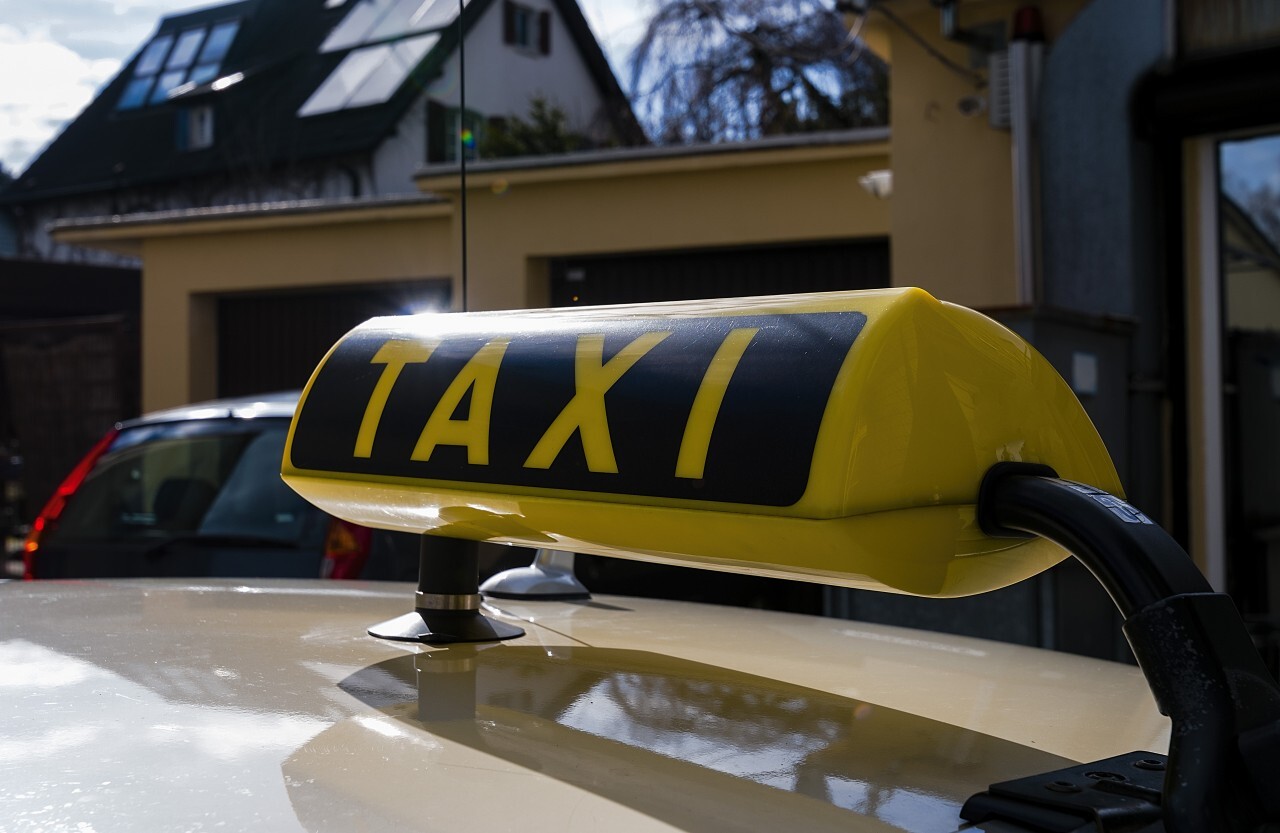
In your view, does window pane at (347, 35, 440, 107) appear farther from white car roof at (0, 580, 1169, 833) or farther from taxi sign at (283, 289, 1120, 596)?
taxi sign at (283, 289, 1120, 596)

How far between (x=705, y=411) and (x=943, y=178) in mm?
5902

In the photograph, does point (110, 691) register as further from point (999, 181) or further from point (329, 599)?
point (999, 181)

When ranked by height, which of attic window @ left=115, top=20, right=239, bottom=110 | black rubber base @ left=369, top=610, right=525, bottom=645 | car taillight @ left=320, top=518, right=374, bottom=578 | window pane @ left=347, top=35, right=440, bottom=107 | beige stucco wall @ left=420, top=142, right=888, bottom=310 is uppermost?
attic window @ left=115, top=20, right=239, bottom=110

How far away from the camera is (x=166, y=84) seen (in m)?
22.6

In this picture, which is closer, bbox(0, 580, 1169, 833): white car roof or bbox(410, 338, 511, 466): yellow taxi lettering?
bbox(0, 580, 1169, 833): white car roof

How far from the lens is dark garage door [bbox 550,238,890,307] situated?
8.52m

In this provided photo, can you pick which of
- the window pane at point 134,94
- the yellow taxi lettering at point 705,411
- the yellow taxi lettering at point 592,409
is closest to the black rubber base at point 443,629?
the yellow taxi lettering at point 592,409

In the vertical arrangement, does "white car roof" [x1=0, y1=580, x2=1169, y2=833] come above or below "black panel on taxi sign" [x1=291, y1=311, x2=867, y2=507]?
below

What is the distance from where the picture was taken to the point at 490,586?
1.91 m

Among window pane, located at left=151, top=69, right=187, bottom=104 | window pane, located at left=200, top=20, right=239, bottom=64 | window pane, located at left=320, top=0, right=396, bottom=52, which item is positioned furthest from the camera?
window pane, located at left=151, top=69, right=187, bottom=104

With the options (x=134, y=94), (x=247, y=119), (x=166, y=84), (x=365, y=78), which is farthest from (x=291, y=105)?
(x=134, y=94)

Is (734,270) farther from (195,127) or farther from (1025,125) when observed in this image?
(195,127)

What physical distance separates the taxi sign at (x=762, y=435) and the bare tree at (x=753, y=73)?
11307 millimetres

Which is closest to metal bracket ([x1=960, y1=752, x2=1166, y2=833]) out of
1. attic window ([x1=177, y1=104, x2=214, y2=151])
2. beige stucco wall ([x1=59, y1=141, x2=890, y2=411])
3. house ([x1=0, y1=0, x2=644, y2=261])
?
beige stucco wall ([x1=59, y1=141, x2=890, y2=411])
